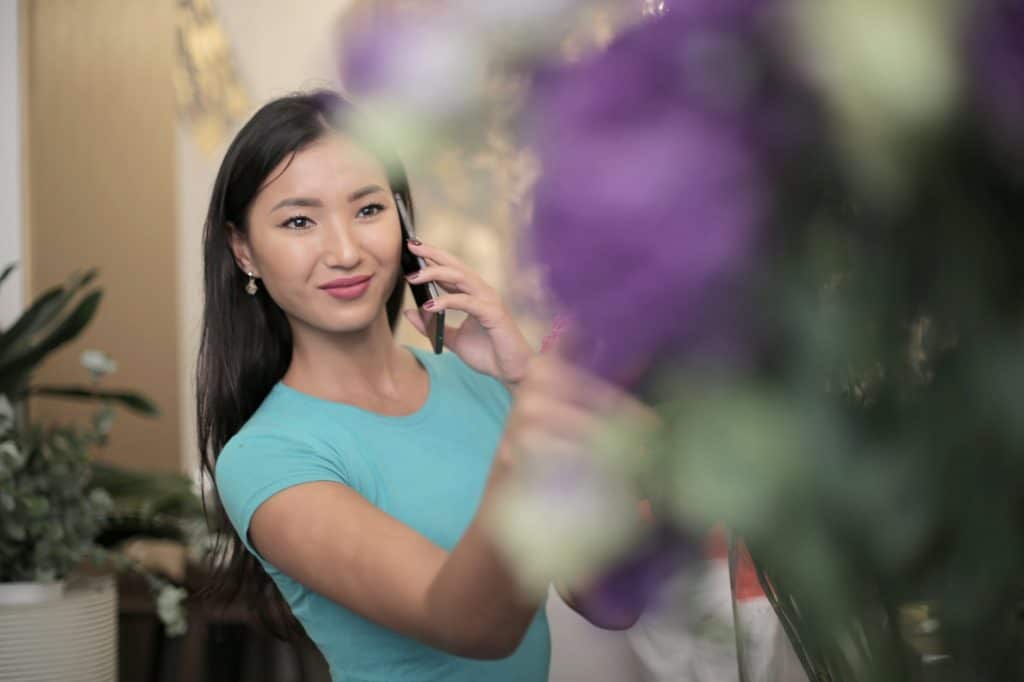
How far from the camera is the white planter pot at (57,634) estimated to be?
213cm

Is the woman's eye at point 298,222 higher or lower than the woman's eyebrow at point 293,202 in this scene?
lower

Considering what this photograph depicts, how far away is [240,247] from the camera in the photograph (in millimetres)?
1333

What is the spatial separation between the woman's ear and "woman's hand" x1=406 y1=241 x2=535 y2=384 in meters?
0.36

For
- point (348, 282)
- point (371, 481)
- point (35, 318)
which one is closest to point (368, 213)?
point (348, 282)

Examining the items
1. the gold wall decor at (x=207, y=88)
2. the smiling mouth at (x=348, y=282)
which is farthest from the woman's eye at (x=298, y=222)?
the gold wall decor at (x=207, y=88)

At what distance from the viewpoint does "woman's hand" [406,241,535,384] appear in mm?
775

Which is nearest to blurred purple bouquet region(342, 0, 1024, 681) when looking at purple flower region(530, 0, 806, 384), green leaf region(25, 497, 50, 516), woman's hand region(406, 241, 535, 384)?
purple flower region(530, 0, 806, 384)

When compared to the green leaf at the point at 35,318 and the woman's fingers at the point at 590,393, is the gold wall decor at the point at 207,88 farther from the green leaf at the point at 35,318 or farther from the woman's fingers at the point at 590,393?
the green leaf at the point at 35,318

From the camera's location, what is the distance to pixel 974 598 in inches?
7.2

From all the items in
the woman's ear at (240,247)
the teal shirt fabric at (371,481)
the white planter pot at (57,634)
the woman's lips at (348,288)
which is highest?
the woman's lips at (348,288)

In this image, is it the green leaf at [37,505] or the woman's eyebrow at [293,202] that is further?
the green leaf at [37,505]

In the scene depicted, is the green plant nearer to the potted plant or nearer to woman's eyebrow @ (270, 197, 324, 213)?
the potted plant

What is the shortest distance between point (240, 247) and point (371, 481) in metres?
0.31

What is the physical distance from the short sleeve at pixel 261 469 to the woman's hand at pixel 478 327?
0.60 ft
